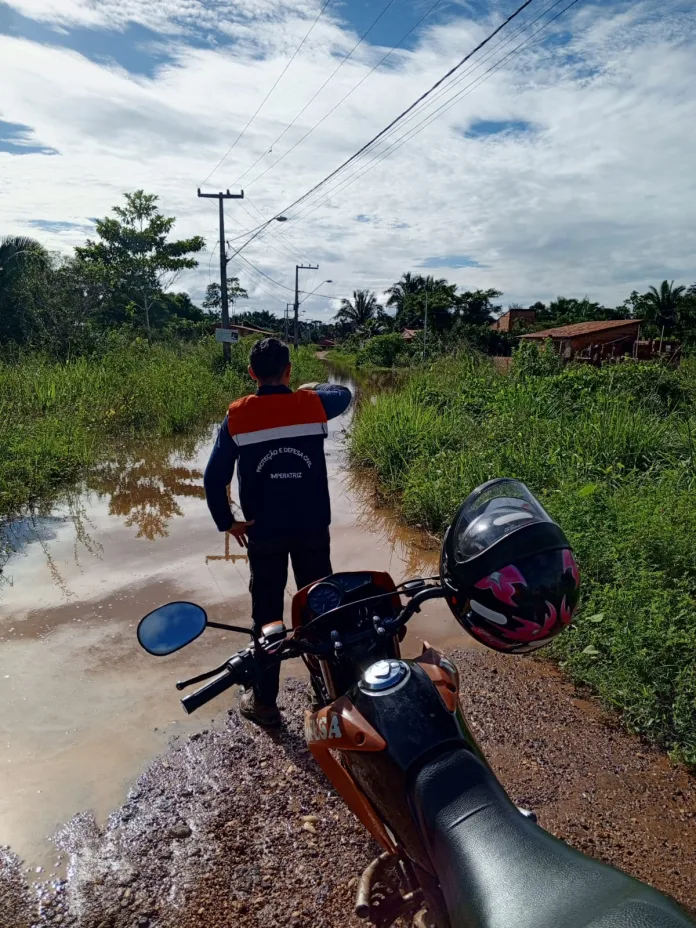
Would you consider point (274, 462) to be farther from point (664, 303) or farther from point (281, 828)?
point (664, 303)

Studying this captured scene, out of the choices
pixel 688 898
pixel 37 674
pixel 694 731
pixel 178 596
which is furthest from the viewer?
pixel 178 596

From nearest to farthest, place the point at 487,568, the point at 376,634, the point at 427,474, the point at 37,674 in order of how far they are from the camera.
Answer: the point at 487,568 → the point at 376,634 → the point at 37,674 → the point at 427,474

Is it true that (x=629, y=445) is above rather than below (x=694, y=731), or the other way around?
above

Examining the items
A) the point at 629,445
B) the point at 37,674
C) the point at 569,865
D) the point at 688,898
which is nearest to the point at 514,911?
the point at 569,865

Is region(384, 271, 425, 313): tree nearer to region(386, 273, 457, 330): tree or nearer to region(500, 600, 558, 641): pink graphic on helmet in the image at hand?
region(386, 273, 457, 330): tree

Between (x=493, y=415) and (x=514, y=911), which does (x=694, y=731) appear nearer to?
(x=514, y=911)

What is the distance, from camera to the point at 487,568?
1.37 m

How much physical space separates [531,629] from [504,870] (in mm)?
494

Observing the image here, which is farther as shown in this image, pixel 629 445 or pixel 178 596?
pixel 629 445

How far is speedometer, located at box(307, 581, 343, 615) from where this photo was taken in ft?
5.46

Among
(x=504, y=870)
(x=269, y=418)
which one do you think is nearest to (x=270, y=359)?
(x=269, y=418)

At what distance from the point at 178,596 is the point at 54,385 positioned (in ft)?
23.4

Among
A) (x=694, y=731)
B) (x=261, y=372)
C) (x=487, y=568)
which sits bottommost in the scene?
(x=694, y=731)

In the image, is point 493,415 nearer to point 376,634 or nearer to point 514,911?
point 376,634
